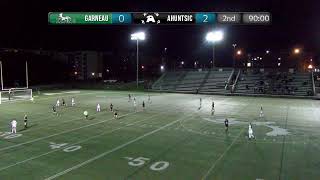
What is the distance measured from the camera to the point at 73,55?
6875 inches

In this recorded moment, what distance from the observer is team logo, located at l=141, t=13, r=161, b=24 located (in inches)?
1091

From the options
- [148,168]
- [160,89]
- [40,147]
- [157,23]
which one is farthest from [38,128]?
[160,89]

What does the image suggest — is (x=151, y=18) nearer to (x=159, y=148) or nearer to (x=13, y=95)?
(x=159, y=148)

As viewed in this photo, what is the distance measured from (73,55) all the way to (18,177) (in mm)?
165037

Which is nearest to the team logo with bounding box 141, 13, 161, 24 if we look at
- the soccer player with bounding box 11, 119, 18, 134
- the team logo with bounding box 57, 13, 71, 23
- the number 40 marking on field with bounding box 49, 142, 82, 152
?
the team logo with bounding box 57, 13, 71, 23

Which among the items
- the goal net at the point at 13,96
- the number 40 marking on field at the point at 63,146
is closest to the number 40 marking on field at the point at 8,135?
the number 40 marking on field at the point at 63,146

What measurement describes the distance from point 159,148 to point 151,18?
11.7 m

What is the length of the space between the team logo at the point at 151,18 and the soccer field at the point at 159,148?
8610 mm

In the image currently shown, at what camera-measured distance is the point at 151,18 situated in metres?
27.9

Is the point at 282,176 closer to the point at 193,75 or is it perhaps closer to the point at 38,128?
the point at 38,128

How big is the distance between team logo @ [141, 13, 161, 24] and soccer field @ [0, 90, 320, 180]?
8610 mm
